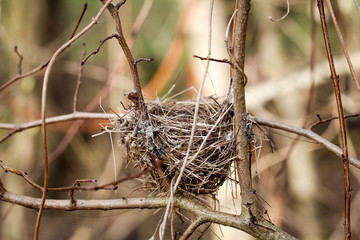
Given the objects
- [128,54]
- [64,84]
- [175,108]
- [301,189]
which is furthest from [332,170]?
[128,54]

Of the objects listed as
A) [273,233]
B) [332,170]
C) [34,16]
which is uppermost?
[34,16]

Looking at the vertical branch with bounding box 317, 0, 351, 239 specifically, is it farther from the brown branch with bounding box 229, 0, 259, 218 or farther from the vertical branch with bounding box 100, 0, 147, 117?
the vertical branch with bounding box 100, 0, 147, 117

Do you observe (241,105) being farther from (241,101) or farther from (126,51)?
(126,51)

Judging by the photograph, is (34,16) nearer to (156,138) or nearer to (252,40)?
(252,40)

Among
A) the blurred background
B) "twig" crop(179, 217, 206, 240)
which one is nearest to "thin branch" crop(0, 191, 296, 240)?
"twig" crop(179, 217, 206, 240)

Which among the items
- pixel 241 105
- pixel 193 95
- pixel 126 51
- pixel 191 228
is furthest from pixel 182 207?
pixel 193 95
